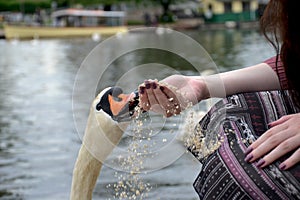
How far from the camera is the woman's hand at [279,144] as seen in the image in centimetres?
104

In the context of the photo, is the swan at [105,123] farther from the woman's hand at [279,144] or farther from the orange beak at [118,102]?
the woman's hand at [279,144]

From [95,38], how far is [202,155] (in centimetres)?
3691

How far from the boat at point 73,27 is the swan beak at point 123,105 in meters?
36.9

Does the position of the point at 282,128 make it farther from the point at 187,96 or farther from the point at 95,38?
the point at 95,38

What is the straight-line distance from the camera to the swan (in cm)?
134

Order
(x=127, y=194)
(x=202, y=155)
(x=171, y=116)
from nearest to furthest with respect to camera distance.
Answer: (x=202, y=155) → (x=171, y=116) → (x=127, y=194)

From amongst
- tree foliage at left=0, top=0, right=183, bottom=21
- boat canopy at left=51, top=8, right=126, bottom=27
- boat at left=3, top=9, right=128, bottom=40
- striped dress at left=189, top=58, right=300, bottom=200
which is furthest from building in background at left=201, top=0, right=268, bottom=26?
striped dress at left=189, top=58, right=300, bottom=200

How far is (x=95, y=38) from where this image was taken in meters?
37.8

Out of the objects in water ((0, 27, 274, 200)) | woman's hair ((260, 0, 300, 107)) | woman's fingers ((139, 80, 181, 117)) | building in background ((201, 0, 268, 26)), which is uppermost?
woman's hair ((260, 0, 300, 107))

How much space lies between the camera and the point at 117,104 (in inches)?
53.6

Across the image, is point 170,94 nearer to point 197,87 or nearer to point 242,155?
point 197,87

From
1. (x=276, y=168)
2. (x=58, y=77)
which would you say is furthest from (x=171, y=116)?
(x=58, y=77)

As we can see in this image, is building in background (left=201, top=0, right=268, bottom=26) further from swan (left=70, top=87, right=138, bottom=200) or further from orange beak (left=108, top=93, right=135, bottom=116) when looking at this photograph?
orange beak (left=108, top=93, right=135, bottom=116)

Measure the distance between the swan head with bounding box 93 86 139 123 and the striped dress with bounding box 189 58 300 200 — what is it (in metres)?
0.17
